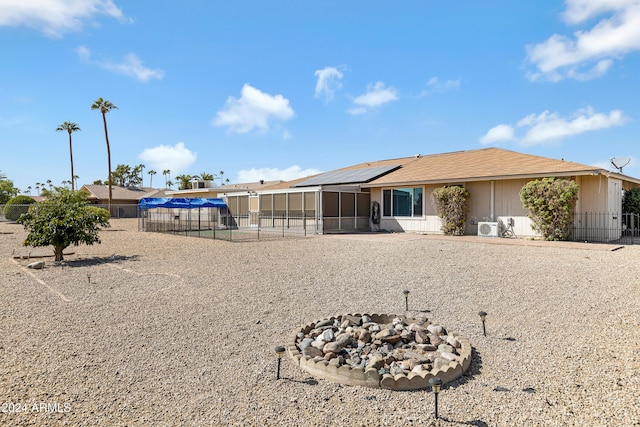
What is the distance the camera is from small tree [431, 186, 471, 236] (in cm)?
1798

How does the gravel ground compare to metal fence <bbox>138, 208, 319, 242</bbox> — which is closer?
the gravel ground

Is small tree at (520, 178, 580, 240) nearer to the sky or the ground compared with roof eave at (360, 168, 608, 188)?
nearer to the ground

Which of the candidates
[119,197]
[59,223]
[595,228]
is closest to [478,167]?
[595,228]

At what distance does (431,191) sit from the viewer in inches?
778

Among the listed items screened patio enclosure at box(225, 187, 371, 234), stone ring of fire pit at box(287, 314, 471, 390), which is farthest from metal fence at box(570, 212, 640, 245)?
stone ring of fire pit at box(287, 314, 471, 390)

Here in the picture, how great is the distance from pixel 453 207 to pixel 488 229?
1836 mm

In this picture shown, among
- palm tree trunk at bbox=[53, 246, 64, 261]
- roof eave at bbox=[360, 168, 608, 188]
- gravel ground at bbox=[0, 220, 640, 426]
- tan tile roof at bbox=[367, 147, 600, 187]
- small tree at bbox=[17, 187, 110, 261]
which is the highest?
tan tile roof at bbox=[367, 147, 600, 187]

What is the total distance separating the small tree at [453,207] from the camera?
17984mm

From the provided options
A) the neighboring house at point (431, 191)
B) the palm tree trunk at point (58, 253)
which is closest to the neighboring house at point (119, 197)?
the neighboring house at point (431, 191)

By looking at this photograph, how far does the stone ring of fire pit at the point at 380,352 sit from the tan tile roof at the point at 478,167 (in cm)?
1306

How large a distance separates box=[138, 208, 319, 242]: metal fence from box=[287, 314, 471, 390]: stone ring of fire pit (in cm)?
1416

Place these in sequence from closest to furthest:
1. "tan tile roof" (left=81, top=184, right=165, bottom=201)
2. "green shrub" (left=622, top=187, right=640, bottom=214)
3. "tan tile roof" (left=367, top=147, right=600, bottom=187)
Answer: "tan tile roof" (left=367, top=147, right=600, bottom=187) → "green shrub" (left=622, top=187, right=640, bottom=214) → "tan tile roof" (left=81, top=184, right=165, bottom=201)

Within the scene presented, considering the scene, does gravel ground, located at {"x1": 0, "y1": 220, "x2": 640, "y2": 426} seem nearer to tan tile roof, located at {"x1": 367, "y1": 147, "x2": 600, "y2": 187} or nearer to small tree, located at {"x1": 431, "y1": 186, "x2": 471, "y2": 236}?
tan tile roof, located at {"x1": 367, "y1": 147, "x2": 600, "y2": 187}

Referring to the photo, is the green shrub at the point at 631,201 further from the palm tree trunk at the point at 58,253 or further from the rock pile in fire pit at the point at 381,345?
the palm tree trunk at the point at 58,253
